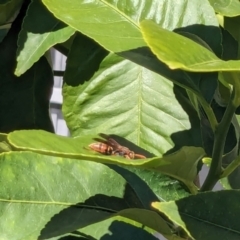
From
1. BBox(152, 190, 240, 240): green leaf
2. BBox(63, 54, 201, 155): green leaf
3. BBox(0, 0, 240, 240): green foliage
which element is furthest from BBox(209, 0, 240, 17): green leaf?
BBox(152, 190, 240, 240): green leaf

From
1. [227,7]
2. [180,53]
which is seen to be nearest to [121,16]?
[227,7]

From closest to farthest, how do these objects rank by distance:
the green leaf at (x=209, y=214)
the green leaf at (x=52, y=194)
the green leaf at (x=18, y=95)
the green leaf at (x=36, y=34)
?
the green leaf at (x=209, y=214)
the green leaf at (x=52, y=194)
the green leaf at (x=36, y=34)
the green leaf at (x=18, y=95)

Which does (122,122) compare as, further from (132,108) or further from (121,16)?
(121,16)

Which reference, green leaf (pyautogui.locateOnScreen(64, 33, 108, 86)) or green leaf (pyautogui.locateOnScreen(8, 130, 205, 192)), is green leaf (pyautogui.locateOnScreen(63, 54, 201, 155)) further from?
green leaf (pyautogui.locateOnScreen(8, 130, 205, 192))

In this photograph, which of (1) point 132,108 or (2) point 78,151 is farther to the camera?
(1) point 132,108

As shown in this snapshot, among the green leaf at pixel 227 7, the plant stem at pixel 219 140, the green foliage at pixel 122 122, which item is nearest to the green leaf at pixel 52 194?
the green foliage at pixel 122 122

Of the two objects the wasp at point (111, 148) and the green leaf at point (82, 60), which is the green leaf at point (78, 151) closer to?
the wasp at point (111, 148)
